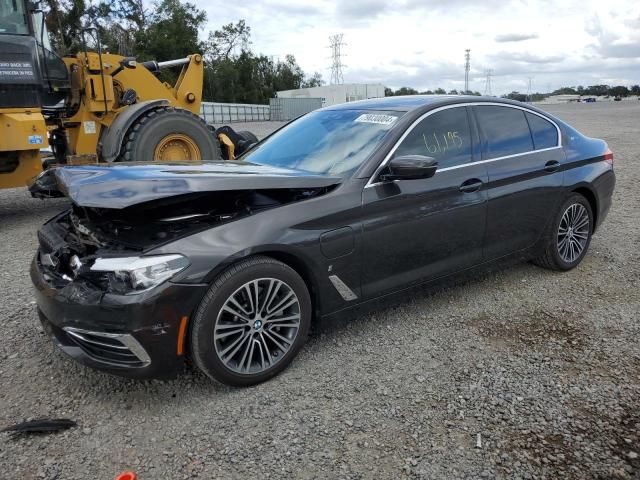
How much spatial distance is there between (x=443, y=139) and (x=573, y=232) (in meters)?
1.81

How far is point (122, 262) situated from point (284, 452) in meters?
1.24

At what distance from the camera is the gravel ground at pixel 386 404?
96.0 inches

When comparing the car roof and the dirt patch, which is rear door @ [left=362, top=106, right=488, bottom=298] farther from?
the dirt patch

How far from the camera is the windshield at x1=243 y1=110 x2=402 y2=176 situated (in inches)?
141

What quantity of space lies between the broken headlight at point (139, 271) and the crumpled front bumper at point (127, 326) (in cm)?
4

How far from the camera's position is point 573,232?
189 inches

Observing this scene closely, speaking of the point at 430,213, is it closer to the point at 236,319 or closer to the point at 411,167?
the point at 411,167

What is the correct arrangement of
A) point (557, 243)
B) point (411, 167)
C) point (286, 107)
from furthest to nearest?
point (286, 107) < point (557, 243) < point (411, 167)

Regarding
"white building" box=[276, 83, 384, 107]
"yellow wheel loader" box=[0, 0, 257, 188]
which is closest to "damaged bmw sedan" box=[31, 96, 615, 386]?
"yellow wheel loader" box=[0, 0, 257, 188]

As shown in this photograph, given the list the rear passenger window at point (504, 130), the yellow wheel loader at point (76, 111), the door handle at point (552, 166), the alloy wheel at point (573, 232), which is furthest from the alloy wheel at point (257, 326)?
the yellow wheel loader at point (76, 111)

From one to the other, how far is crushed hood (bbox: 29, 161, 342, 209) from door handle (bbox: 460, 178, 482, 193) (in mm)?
1054

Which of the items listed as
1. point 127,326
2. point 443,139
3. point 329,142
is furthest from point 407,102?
point 127,326

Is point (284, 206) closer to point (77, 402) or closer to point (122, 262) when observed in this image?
point (122, 262)

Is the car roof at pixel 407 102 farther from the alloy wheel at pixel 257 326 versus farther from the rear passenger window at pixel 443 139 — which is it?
the alloy wheel at pixel 257 326
